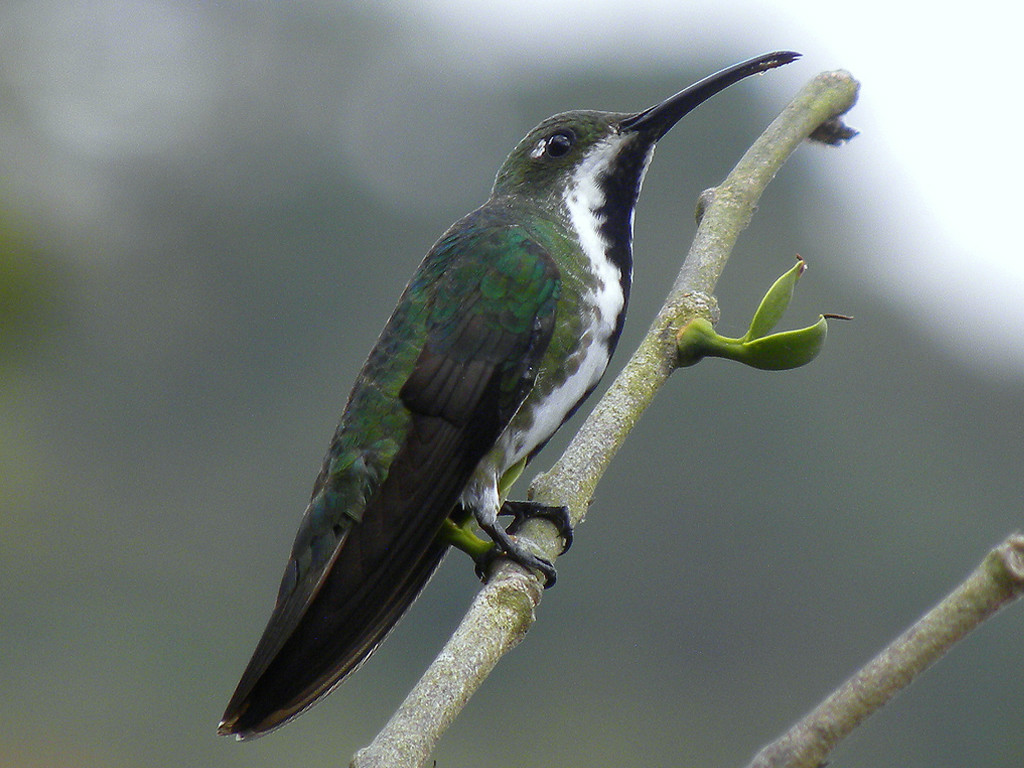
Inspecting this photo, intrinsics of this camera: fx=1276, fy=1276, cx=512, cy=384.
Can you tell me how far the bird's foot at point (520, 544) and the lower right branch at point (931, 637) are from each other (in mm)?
1053

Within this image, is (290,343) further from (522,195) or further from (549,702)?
(522,195)

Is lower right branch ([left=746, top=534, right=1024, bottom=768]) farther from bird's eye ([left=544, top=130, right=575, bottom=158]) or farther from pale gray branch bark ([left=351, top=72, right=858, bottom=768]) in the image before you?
bird's eye ([left=544, top=130, right=575, bottom=158])

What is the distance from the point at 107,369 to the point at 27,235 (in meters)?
35.9

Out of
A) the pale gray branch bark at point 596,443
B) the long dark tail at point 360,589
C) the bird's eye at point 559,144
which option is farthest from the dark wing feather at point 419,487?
the bird's eye at point 559,144

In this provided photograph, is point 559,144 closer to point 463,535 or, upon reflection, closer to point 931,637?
point 463,535

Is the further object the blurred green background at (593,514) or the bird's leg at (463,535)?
the blurred green background at (593,514)

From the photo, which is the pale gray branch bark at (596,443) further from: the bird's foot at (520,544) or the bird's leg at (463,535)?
the bird's leg at (463,535)

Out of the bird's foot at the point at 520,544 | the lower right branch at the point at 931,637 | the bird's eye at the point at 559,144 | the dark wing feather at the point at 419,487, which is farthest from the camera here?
→ the bird's eye at the point at 559,144

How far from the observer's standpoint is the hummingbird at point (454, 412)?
2580mm

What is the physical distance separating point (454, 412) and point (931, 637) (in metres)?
1.63

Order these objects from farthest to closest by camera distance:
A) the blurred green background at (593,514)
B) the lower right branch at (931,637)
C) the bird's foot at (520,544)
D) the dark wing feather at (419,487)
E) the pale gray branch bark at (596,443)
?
the blurred green background at (593,514) < the dark wing feather at (419,487) < the bird's foot at (520,544) < the pale gray branch bark at (596,443) < the lower right branch at (931,637)

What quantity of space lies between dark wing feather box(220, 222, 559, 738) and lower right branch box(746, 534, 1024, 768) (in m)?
1.50

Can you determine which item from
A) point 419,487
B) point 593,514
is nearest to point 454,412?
point 419,487

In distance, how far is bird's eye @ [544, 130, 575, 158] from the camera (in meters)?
3.40
